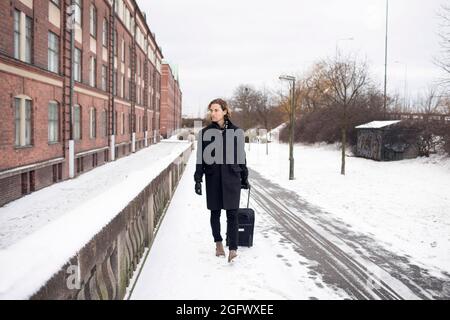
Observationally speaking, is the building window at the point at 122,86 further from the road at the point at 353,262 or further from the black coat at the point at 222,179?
the black coat at the point at 222,179

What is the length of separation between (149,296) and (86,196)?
33.3ft

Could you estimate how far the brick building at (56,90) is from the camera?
12.2 m

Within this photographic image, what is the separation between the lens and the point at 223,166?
510cm

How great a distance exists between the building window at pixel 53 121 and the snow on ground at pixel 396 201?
30.4ft

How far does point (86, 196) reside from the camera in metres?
13.4

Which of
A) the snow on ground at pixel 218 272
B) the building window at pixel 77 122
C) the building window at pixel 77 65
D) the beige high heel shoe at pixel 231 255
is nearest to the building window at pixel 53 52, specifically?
the building window at pixel 77 65

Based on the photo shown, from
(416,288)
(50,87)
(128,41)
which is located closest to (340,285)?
(416,288)

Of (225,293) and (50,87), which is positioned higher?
(50,87)

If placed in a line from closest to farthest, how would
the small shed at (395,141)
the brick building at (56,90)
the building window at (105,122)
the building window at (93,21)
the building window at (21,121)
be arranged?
the brick building at (56,90) < the building window at (21,121) < the building window at (93,21) < the small shed at (395,141) < the building window at (105,122)

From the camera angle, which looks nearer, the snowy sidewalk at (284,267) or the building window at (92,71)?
the snowy sidewalk at (284,267)

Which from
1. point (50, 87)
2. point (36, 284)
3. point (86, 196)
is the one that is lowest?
point (86, 196)

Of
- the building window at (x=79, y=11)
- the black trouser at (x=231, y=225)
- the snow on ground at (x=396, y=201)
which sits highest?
the building window at (x=79, y=11)

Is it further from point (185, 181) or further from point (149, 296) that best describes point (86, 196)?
point (149, 296)

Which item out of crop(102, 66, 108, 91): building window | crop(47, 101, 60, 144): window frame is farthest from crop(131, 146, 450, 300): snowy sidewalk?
crop(102, 66, 108, 91): building window
